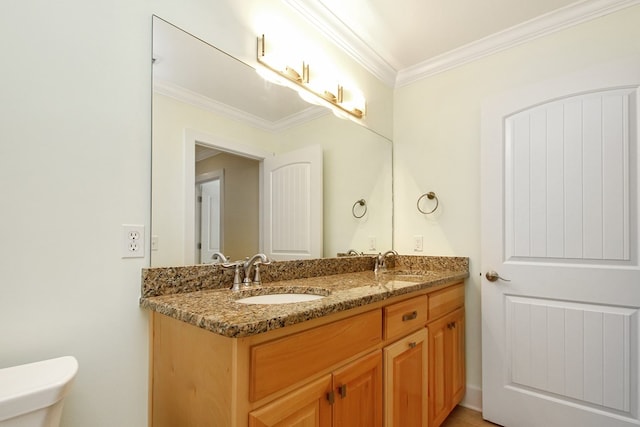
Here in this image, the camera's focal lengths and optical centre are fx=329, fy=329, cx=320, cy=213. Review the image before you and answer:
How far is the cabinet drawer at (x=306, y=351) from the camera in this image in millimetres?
881

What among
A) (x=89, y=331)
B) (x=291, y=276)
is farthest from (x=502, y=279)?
(x=89, y=331)

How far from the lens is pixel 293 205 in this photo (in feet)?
5.83

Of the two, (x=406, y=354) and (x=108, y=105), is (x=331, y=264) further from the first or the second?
(x=108, y=105)

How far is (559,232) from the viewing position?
1765 millimetres

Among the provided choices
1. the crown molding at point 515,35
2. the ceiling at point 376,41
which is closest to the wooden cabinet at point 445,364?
the ceiling at point 376,41

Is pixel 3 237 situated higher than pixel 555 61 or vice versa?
pixel 555 61

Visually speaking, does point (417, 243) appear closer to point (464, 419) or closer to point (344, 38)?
point (464, 419)

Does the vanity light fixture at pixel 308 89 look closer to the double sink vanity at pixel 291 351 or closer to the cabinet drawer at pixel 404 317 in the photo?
the double sink vanity at pixel 291 351

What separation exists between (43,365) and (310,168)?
1.39 m

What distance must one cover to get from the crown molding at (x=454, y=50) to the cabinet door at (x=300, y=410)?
1.76 meters

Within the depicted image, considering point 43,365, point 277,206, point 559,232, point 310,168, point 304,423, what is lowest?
point 304,423

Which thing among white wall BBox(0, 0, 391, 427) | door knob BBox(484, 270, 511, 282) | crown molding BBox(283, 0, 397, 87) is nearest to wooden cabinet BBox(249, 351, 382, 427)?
white wall BBox(0, 0, 391, 427)

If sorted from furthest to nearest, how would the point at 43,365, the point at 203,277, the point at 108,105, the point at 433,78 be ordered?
1. the point at 433,78
2. the point at 203,277
3. the point at 108,105
4. the point at 43,365

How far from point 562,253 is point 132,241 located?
2047 mm
